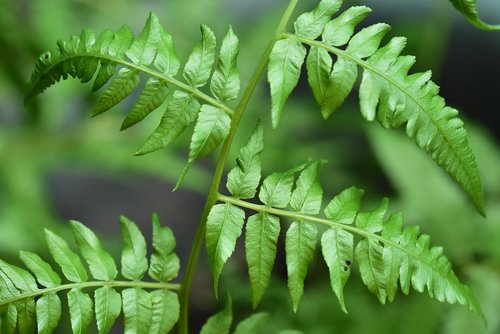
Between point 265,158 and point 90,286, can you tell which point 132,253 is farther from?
point 265,158

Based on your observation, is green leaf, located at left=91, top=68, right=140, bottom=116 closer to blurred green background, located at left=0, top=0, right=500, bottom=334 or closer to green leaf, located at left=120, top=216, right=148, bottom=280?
green leaf, located at left=120, top=216, right=148, bottom=280

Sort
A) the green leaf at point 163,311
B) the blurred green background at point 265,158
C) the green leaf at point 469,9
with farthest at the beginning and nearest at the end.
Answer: the blurred green background at point 265,158 → the green leaf at point 163,311 → the green leaf at point 469,9

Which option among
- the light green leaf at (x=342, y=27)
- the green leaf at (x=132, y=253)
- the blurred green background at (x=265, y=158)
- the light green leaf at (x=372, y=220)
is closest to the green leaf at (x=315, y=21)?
the light green leaf at (x=342, y=27)

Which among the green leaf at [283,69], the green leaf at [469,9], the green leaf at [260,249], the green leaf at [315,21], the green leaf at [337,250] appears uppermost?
the green leaf at [469,9]

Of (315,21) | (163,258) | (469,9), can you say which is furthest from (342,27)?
(163,258)

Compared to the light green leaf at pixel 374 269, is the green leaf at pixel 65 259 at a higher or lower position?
lower

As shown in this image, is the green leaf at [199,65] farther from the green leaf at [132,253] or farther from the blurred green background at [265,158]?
the blurred green background at [265,158]

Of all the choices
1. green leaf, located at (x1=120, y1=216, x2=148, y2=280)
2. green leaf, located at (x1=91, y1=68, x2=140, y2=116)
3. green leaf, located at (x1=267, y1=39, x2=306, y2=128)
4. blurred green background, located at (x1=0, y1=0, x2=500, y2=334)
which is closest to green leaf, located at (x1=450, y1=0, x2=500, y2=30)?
green leaf, located at (x1=267, y1=39, x2=306, y2=128)
